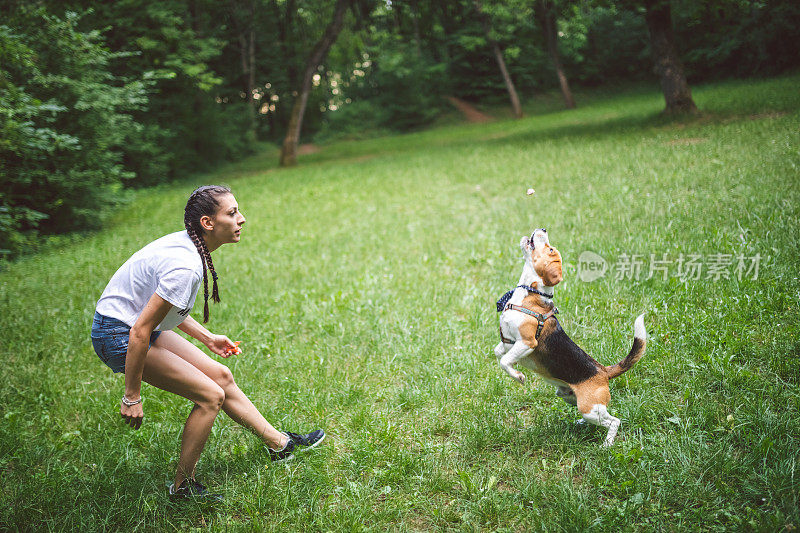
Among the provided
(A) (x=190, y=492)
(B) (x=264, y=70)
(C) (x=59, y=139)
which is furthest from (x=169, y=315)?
(B) (x=264, y=70)

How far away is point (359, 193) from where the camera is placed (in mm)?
13305

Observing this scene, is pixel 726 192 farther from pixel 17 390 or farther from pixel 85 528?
pixel 17 390

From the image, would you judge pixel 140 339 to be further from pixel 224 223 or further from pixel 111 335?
pixel 224 223

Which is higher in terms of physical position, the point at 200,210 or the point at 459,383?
the point at 200,210

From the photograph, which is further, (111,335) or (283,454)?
(283,454)

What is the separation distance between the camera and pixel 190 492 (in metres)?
3.13

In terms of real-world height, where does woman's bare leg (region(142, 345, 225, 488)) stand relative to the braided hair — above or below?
below

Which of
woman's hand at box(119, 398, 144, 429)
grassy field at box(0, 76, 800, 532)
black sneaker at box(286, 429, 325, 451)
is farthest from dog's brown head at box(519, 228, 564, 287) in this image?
woman's hand at box(119, 398, 144, 429)

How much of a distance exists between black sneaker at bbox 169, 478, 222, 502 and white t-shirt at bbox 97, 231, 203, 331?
3.36ft

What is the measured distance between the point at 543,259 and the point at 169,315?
2203 millimetres

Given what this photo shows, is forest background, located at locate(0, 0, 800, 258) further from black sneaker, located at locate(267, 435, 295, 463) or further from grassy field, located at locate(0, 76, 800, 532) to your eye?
black sneaker, located at locate(267, 435, 295, 463)

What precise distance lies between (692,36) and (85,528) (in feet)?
137

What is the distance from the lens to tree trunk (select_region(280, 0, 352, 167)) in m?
20.8

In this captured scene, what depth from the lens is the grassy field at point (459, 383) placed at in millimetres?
2904
